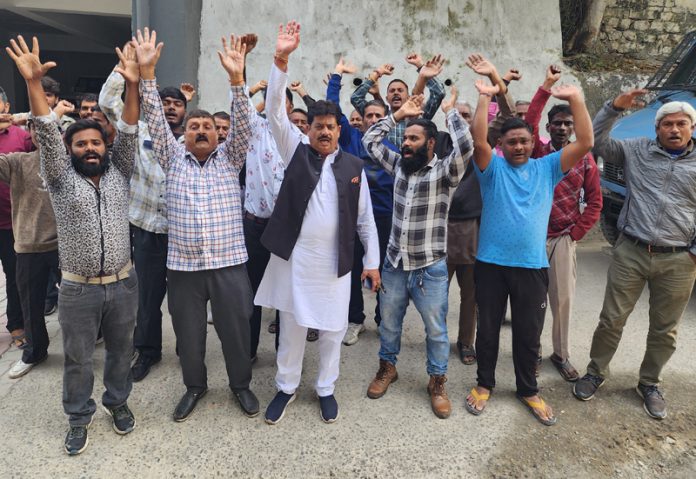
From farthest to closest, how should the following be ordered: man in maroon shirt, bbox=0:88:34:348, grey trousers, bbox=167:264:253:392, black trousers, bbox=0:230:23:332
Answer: black trousers, bbox=0:230:23:332, man in maroon shirt, bbox=0:88:34:348, grey trousers, bbox=167:264:253:392

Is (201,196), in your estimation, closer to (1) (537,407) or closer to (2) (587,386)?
(1) (537,407)

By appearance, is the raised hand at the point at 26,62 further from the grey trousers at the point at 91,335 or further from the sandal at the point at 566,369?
the sandal at the point at 566,369

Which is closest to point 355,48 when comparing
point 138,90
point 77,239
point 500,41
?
point 500,41

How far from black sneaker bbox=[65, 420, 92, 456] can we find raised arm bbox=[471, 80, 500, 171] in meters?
2.83

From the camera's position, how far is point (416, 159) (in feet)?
9.71

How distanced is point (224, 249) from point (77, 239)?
0.78 m

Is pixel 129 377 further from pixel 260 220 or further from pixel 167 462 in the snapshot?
pixel 260 220

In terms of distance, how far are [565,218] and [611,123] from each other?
2.35 ft

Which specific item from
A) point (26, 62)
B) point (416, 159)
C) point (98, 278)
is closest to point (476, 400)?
point (416, 159)

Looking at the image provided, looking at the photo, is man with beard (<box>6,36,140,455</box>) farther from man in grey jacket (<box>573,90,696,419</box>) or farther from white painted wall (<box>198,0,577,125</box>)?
white painted wall (<box>198,0,577,125</box>)

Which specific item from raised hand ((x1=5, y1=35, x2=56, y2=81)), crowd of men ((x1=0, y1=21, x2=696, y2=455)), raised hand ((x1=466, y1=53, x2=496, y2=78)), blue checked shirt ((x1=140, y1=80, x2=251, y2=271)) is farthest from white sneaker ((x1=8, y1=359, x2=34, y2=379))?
raised hand ((x1=466, y1=53, x2=496, y2=78))

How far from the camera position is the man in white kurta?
2797 millimetres

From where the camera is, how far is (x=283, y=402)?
3002 mm

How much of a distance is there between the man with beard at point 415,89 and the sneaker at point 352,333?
64.1 inches
